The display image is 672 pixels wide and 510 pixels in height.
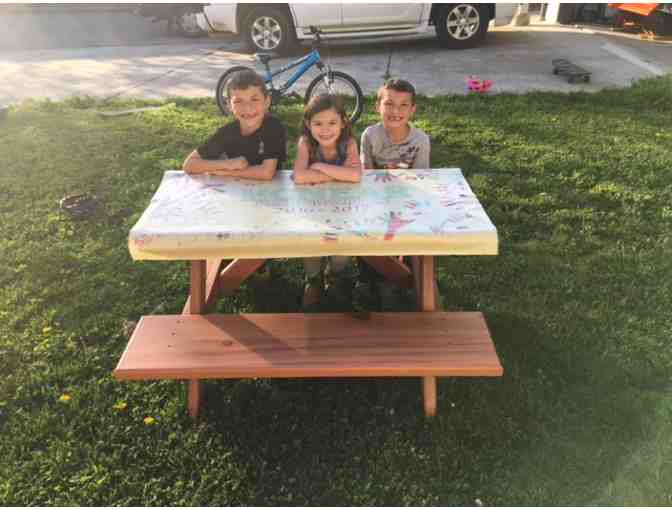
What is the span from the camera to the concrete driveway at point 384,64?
7.32 m

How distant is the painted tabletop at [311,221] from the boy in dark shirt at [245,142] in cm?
12

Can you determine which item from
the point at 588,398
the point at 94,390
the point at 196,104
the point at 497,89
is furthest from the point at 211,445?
the point at 497,89

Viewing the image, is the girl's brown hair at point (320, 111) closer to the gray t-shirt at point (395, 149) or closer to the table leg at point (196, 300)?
the gray t-shirt at point (395, 149)

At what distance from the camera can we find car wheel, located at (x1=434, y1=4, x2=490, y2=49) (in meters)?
8.65

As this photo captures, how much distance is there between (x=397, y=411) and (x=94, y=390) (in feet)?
4.68

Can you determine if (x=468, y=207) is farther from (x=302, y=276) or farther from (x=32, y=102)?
(x=32, y=102)

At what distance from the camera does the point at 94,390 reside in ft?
8.80

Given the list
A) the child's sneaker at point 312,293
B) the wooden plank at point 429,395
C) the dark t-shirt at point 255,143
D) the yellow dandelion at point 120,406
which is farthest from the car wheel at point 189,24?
the wooden plank at point 429,395

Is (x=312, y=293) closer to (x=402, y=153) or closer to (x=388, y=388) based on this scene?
(x=388, y=388)

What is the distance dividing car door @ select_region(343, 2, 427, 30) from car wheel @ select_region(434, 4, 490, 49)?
0.53m

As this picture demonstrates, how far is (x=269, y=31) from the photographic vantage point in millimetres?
8562

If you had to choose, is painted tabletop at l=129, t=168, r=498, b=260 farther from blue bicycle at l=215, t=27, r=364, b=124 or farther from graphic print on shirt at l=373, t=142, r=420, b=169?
blue bicycle at l=215, t=27, r=364, b=124

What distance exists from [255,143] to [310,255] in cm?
107

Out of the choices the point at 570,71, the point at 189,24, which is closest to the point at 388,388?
the point at 570,71
